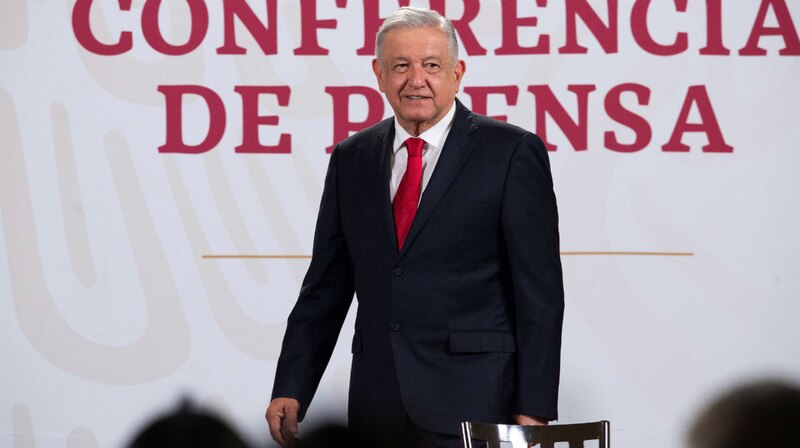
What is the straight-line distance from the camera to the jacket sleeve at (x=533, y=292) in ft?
6.95

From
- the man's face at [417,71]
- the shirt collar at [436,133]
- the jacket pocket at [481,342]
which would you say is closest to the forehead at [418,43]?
the man's face at [417,71]

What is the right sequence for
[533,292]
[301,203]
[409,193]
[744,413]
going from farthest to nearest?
[301,203]
[744,413]
[409,193]
[533,292]

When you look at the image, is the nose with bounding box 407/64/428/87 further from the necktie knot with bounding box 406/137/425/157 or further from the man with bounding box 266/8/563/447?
the necktie knot with bounding box 406/137/425/157

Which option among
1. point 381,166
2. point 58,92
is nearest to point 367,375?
point 381,166

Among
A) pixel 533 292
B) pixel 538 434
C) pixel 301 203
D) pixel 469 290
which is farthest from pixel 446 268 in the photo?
pixel 301 203

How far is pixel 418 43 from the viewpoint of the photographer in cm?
218

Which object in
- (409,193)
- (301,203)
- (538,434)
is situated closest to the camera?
(538,434)

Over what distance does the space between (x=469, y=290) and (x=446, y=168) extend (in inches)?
9.3

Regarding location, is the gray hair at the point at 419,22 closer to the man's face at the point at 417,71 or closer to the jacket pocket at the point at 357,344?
the man's face at the point at 417,71

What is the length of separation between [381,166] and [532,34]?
147 centimetres

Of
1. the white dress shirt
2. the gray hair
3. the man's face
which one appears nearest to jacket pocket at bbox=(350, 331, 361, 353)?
the white dress shirt

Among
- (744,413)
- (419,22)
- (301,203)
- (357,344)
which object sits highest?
(419,22)

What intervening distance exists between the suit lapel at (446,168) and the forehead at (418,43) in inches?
5.9

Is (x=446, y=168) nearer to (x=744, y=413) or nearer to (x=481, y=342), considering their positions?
(x=481, y=342)
